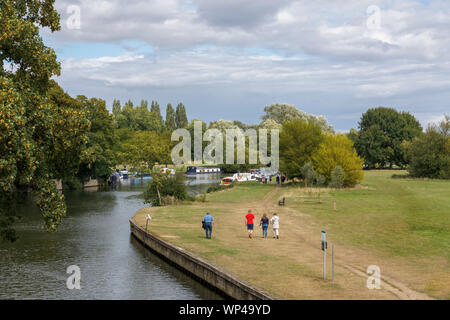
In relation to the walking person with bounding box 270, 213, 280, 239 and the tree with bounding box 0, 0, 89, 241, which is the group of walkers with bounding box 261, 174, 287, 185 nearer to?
the walking person with bounding box 270, 213, 280, 239

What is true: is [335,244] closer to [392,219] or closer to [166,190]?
[392,219]

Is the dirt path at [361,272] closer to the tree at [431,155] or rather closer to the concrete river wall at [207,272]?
the concrete river wall at [207,272]

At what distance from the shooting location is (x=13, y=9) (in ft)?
69.9

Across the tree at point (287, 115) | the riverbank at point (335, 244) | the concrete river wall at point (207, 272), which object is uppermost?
the tree at point (287, 115)

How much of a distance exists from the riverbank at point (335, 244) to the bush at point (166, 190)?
1.69 metres

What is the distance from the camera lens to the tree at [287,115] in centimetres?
15988

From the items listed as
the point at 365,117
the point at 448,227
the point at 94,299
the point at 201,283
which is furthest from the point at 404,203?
the point at 365,117

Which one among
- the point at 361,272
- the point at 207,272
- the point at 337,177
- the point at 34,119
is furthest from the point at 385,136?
the point at 34,119

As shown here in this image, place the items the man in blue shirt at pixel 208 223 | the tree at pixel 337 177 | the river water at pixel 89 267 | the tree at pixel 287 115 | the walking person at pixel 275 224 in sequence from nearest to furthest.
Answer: the river water at pixel 89 267 < the man in blue shirt at pixel 208 223 < the walking person at pixel 275 224 < the tree at pixel 337 177 < the tree at pixel 287 115

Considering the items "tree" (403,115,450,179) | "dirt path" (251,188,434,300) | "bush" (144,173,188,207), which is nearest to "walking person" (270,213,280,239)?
"dirt path" (251,188,434,300)

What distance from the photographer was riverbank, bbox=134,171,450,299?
21961 millimetres

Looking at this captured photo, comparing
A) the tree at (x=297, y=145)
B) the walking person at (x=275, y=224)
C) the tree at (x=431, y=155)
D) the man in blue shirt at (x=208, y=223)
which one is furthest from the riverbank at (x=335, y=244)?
the tree at (x=431, y=155)

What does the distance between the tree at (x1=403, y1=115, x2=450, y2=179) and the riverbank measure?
39.3 metres

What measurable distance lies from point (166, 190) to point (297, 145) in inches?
1524
